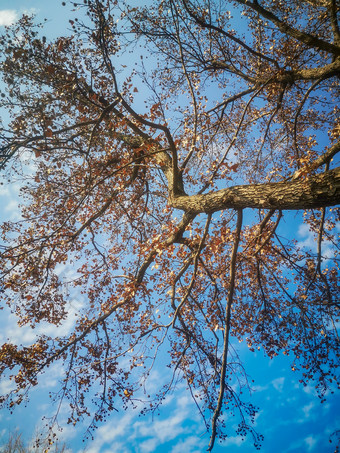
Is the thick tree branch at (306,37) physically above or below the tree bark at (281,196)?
above

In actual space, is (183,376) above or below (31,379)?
below

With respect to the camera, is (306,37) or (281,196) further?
(306,37)

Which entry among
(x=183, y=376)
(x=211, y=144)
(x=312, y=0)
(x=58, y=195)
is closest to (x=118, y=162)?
(x=58, y=195)

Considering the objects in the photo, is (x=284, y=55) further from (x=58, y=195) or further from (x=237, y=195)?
(x=58, y=195)

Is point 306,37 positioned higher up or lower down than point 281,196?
higher up

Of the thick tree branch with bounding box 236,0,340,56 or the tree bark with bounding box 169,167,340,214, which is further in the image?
the thick tree branch with bounding box 236,0,340,56

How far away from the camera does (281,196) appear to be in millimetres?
3240

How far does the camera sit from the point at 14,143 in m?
4.35

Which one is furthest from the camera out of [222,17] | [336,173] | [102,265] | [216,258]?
[102,265]

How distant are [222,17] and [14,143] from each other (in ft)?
19.6

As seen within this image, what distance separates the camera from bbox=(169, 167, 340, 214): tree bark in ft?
9.21

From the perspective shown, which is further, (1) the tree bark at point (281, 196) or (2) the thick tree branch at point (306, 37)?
(2) the thick tree branch at point (306, 37)

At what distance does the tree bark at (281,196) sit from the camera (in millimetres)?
2807

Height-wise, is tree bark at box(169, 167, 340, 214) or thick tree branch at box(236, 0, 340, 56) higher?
thick tree branch at box(236, 0, 340, 56)
